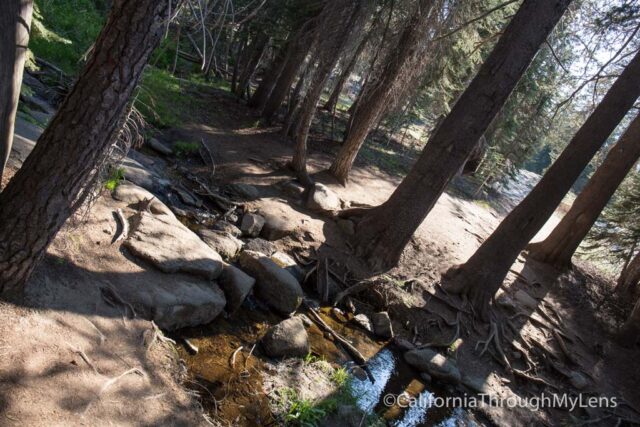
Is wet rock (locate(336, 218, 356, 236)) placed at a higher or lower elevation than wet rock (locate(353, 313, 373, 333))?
higher

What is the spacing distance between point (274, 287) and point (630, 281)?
35.3 feet

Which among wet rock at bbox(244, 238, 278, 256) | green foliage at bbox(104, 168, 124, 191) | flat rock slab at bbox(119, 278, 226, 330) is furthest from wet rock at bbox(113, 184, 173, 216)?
wet rock at bbox(244, 238, 278, 256)

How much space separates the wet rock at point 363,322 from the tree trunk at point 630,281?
840 centimetres

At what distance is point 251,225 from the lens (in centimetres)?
875

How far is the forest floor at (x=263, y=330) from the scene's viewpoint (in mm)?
3805

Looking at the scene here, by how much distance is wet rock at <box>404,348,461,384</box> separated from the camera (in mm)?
7320

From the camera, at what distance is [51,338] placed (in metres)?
3.90

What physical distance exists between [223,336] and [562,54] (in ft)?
62.2

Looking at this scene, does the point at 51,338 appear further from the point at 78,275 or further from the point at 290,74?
the point at 290,74

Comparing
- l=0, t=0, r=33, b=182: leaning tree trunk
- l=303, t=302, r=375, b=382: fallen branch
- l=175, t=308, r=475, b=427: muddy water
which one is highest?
l=0, t=0, r=33, b=182: leaning tree trunk

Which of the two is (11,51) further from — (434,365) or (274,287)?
(434,365)

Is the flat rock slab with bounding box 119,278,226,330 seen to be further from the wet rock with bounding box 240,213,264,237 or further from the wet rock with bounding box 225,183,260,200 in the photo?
the wet rock with bounding box 225,183,260,200

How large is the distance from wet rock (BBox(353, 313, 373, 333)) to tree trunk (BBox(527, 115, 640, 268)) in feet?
23.5

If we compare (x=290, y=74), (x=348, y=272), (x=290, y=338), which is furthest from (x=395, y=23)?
(x=290, y=338)
